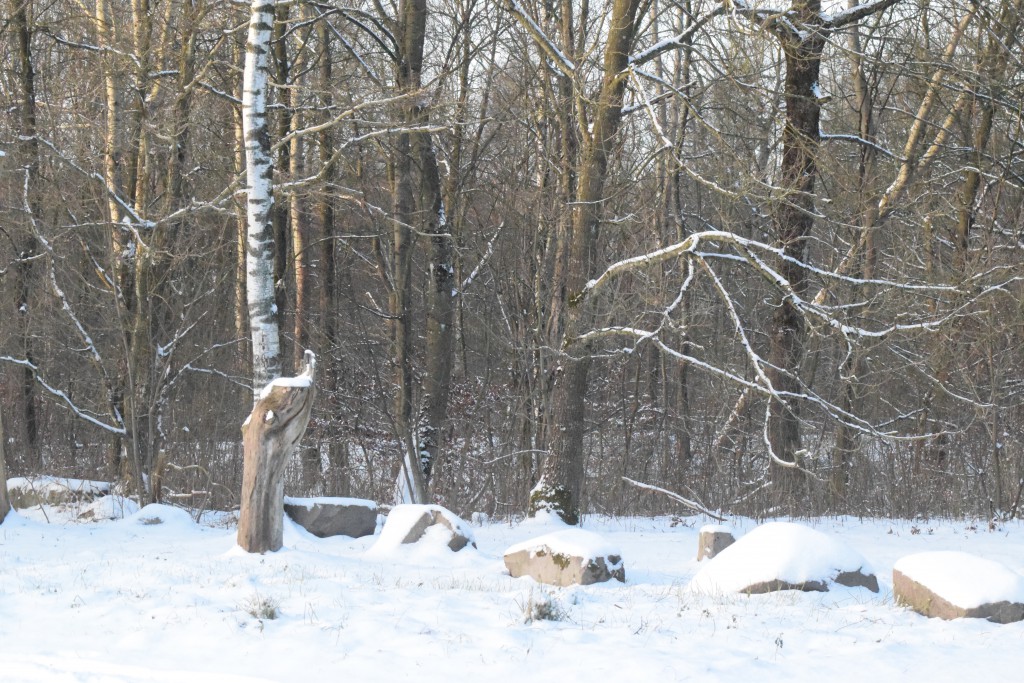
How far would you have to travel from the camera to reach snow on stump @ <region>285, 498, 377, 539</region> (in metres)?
9.46

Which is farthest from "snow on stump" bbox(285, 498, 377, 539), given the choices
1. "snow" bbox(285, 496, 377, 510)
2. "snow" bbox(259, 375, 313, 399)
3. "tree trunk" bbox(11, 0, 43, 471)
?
"tree trunk" bbox(11, 0, 43, 471)

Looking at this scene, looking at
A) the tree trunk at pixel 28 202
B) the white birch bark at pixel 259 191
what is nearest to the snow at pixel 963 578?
the white birch bark at pixel 259 191

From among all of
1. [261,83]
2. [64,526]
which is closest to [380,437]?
[64,526]

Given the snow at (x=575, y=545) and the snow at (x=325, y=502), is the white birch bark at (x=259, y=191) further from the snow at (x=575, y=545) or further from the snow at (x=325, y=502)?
the snow at (x=575, y=545)

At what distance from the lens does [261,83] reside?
9477 mm

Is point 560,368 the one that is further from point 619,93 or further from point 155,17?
point 155,17

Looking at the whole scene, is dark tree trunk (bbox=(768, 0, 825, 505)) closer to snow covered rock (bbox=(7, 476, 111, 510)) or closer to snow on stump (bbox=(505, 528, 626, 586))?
snow on stump (bbox=(505, 528, 626, 586))

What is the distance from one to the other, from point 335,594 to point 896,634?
348 centimetres

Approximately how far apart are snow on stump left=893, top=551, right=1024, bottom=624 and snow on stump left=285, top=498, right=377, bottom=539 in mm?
5101

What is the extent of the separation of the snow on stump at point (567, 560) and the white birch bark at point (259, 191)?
3492 millimetres

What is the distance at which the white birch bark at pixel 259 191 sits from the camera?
372 inches

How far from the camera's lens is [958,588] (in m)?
6.55

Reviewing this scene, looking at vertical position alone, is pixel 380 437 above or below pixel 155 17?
below

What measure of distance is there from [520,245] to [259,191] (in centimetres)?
460
